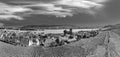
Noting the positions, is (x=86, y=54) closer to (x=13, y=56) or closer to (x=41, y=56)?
(x=41, y=56)

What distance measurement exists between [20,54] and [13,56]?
2.14ft

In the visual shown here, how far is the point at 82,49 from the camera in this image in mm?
14961

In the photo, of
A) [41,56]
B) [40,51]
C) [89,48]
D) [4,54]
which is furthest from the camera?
[89,48]

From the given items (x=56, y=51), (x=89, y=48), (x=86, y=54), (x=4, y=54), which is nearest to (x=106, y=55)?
(x=86, y=54)

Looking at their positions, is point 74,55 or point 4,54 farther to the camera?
point 74,55

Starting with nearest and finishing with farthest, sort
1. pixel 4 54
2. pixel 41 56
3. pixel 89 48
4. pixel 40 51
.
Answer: pixel 4 54 → pixel 41 56 → pixel 40 51 → pixel 89 48

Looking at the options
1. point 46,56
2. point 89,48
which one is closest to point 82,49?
point 89,48

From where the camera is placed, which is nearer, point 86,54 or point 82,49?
point 86,54

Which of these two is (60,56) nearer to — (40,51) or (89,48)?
(40,51)

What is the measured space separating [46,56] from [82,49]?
3058 mm

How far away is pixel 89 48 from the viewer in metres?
15.5

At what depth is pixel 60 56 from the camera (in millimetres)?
13594

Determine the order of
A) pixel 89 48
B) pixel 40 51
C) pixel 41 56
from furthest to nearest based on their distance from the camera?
pixel 89 48 < pixel 40 51 < pixel 41 56

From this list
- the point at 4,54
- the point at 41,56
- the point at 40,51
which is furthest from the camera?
the point at 40,51
